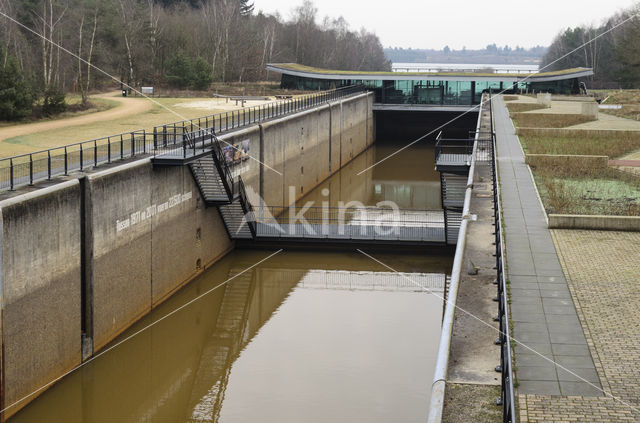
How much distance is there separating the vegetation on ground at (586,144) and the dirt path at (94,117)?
2242 cm

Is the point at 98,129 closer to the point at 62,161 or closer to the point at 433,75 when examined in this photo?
the point at 62,161

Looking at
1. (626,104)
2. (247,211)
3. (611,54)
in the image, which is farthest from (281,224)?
(611,54)

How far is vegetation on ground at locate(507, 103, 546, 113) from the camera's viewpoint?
197ft

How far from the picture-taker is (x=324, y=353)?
899 inches

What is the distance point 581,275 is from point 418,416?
4697 millimetres

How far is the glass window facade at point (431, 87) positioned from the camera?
76.8 m

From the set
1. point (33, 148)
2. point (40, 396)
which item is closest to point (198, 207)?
point (33, 148)

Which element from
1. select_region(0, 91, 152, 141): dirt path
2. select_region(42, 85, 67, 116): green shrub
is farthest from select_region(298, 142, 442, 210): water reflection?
select_region(42, 85, 67, 116): green shrub

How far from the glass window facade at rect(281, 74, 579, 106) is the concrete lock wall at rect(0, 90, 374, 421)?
44.0 meters

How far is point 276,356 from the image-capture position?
23094mm

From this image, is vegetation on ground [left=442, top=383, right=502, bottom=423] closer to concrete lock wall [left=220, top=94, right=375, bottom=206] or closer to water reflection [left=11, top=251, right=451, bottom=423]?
water reflection [left=11, top=251, right=451, bottom=423]

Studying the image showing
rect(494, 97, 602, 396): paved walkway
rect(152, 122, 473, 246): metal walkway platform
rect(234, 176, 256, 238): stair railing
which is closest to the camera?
rect(494, 97, 602, 396): paved walkway

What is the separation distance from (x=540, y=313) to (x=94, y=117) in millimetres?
36689

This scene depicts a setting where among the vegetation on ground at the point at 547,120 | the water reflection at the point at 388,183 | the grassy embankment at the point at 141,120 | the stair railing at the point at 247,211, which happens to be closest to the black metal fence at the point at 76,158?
the stair railing at the point at 247,211
